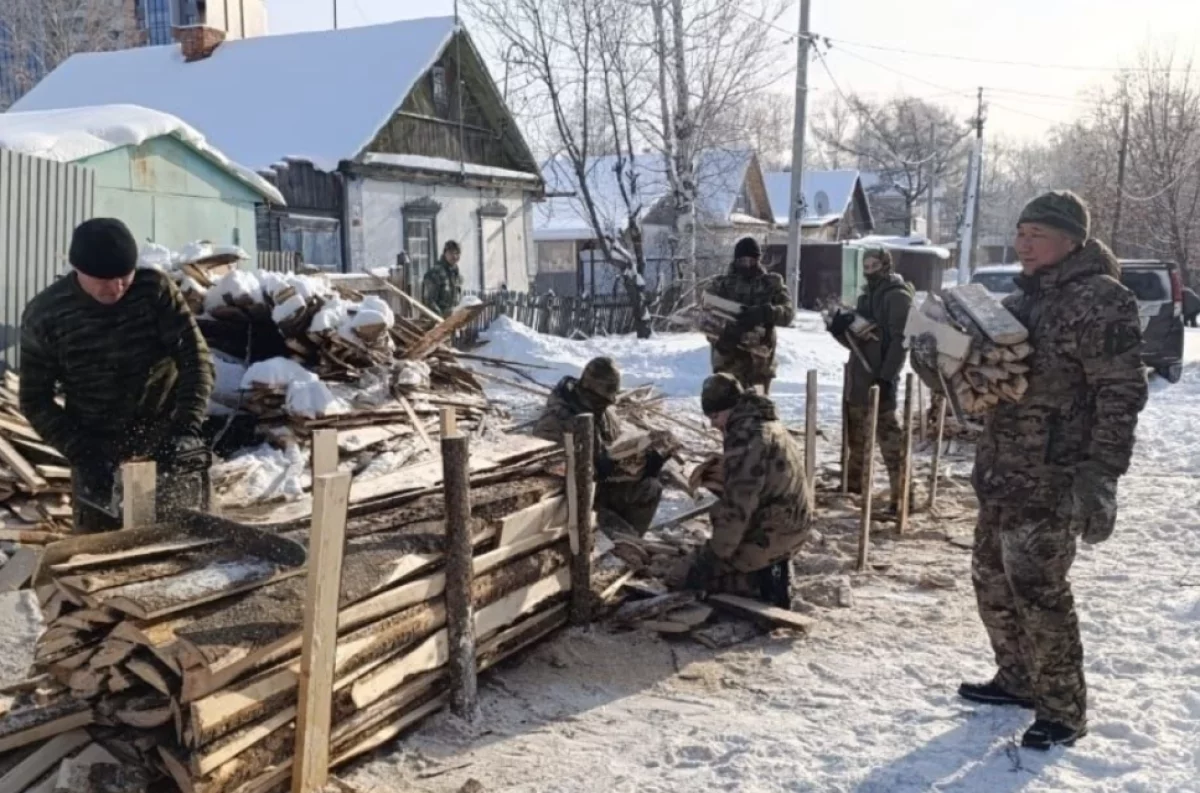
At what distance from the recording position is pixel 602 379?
6164 mm

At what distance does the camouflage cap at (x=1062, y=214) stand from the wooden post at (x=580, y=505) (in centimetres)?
231

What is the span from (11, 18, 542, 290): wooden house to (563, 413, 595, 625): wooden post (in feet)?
43.0

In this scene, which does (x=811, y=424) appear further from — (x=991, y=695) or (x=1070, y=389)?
(x=1070, y=389)

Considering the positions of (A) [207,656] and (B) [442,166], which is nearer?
(A) [207,656]

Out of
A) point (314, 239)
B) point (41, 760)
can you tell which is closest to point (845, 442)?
point (41, 760)

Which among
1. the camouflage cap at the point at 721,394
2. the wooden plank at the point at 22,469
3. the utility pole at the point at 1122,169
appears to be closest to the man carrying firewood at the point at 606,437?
the camouflage cap at the point at 721,394

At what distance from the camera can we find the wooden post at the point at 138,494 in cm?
376

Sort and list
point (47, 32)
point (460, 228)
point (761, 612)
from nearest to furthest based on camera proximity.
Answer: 1. point (761, 612)
2. point (460, 228)
3. point (47, 32)

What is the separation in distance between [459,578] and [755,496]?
1.68 meters

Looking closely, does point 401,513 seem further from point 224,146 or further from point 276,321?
point 224,146

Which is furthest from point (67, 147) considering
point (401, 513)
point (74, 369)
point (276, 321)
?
point (401, 513)

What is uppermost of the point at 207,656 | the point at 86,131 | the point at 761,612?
the point at 86,131

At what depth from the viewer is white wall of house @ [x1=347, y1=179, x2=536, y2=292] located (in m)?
19.4

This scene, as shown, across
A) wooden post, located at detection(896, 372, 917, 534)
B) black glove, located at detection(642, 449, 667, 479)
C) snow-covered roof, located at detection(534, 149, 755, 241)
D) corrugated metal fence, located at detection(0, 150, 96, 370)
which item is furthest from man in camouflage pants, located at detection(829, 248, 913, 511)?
snow-covered roof, located at detection(534, 149, 755, 241)
